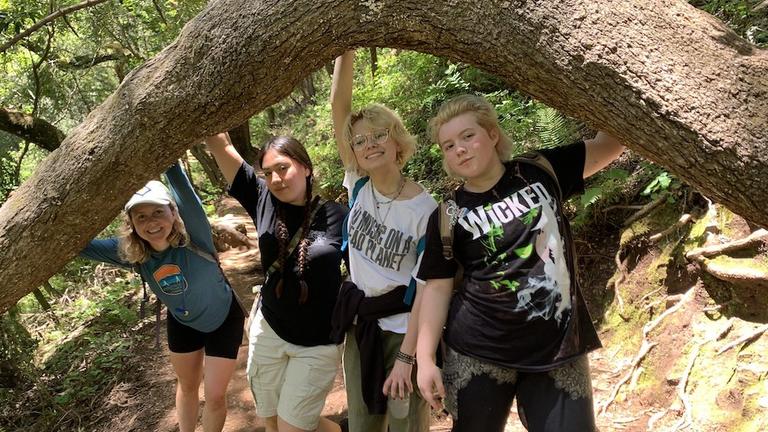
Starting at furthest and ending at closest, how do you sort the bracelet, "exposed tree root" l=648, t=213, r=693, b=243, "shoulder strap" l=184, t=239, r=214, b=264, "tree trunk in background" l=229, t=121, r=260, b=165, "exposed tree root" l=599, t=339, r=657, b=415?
"tree trunk in background" l=229, t=121, r=260, b=165
"exposed tree root" l=648, t=213, r=693, b=243
"exposed tree root" l=599, t=339, r=657, b=415
"shoulder strap" l=184, t=239, r=214, b=264
the bracelet

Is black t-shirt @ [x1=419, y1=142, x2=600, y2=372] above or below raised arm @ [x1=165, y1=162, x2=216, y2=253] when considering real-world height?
below

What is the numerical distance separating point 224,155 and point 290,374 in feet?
4.50

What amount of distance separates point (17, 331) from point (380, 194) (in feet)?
19.0

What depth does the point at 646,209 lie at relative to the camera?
187 inches

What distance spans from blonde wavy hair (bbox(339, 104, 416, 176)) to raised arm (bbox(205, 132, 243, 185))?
0.70 m

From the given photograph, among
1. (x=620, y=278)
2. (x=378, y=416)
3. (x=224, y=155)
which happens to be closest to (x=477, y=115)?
(x=224, y=155)

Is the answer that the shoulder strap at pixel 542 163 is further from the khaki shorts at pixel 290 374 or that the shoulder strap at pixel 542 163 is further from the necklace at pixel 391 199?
the khaki shorts at pixel 290 374

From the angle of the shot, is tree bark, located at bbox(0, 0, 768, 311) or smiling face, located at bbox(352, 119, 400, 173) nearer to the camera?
tree bark, located at bbox(0, 0, 768, 311)

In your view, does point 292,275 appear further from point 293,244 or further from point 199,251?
point 199,251

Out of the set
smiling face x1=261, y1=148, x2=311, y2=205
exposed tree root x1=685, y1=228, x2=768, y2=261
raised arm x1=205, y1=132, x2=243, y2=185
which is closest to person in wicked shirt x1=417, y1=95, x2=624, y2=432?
smiling face x1=261, y1=148, x2=311, y2=205

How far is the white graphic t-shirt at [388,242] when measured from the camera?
2533 mm

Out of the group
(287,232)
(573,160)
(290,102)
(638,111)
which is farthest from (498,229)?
(290,102)

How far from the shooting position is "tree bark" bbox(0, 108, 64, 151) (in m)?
7.70

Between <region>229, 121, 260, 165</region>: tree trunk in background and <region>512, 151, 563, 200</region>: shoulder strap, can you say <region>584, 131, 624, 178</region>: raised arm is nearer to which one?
<region>512, 151, 563, 200</region>: shoulder strap
